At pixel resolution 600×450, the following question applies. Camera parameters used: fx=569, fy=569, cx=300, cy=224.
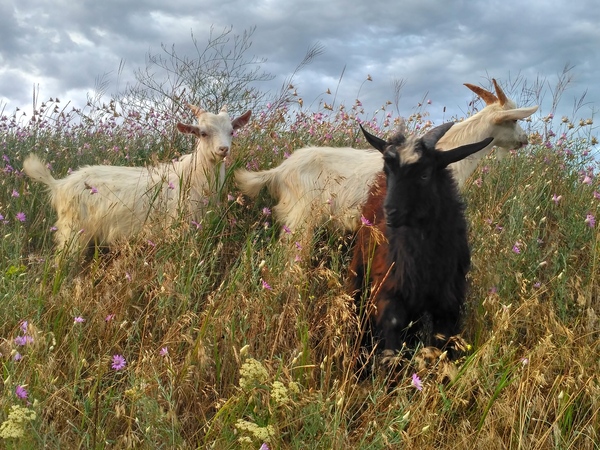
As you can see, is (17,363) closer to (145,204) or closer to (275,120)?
(145,204)

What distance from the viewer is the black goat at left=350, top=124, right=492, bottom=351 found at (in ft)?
11.4

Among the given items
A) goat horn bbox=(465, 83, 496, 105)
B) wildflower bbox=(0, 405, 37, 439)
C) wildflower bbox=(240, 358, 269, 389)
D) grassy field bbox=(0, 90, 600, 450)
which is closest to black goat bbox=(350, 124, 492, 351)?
grassy field bbox=(0, 90, 600, 450)

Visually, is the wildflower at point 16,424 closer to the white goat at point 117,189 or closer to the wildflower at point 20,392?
the wildflower at point 20,392

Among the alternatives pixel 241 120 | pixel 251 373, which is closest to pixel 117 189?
pixel 241 120

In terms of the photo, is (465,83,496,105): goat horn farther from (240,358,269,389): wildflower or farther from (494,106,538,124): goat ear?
(240,358,269,389): wildflower

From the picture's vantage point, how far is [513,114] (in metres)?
5.32

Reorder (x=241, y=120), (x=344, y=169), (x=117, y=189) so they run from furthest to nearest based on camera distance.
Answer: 1. (x=241, y=120)
2. (x=117, y=189)
3. (x=344, y=169)

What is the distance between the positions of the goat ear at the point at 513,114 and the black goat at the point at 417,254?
1958 mm

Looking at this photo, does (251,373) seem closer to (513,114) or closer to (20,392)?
(20,392)

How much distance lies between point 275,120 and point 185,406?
16.8ft

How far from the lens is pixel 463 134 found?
543 cm

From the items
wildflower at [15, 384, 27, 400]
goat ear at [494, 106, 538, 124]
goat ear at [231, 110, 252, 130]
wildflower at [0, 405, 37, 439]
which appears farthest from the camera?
goat ear at [231, 110, 252, 130]

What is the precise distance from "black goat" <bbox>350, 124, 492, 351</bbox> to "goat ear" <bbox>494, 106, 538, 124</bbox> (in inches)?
77.1

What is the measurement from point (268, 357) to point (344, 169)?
Answer: 263 cm
